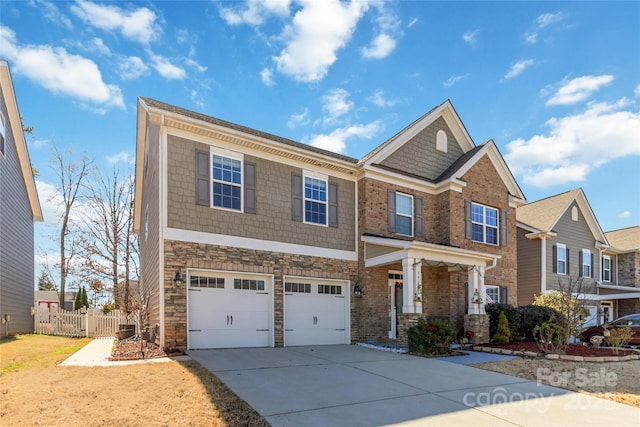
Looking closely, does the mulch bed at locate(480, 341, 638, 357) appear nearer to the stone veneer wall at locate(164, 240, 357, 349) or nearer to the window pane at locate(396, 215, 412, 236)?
the window pane at locate(396, 215, 412, 236)

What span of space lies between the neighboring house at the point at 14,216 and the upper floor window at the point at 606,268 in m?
31.5

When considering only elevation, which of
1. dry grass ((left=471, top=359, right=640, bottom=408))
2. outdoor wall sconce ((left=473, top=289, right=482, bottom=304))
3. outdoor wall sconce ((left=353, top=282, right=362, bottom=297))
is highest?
outdoor wall sconce ((left=353, top=282, right=362, bottom=297))

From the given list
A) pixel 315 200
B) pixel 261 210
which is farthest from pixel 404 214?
pixel 261 210

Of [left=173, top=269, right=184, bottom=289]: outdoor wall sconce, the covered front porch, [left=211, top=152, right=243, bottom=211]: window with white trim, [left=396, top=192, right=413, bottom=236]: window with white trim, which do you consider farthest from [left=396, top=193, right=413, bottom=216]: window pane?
[left=173, top=269, right=184, bottom=289]: outdoor wall sconce

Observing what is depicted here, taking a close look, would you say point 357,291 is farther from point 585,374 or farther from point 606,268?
point 606,268

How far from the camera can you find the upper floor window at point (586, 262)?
78.5 feet

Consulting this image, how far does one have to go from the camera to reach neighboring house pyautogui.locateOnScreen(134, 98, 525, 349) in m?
11.2

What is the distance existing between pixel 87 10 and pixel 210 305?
862 cm

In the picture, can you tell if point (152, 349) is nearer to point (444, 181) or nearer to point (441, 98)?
point (444, 181)

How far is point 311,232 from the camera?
13.6 m

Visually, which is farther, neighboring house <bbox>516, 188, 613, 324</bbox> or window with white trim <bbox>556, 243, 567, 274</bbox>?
window with white trim <bbox>556, 243, 567, 274</bbox>

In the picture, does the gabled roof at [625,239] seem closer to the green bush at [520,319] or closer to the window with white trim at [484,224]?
the window with white trim at [484,224]

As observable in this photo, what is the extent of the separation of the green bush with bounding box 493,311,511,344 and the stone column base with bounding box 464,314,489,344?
0.35 meters

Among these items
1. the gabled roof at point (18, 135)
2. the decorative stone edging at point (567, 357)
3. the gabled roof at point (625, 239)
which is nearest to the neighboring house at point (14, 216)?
the gabled roof at point (18, 135)
